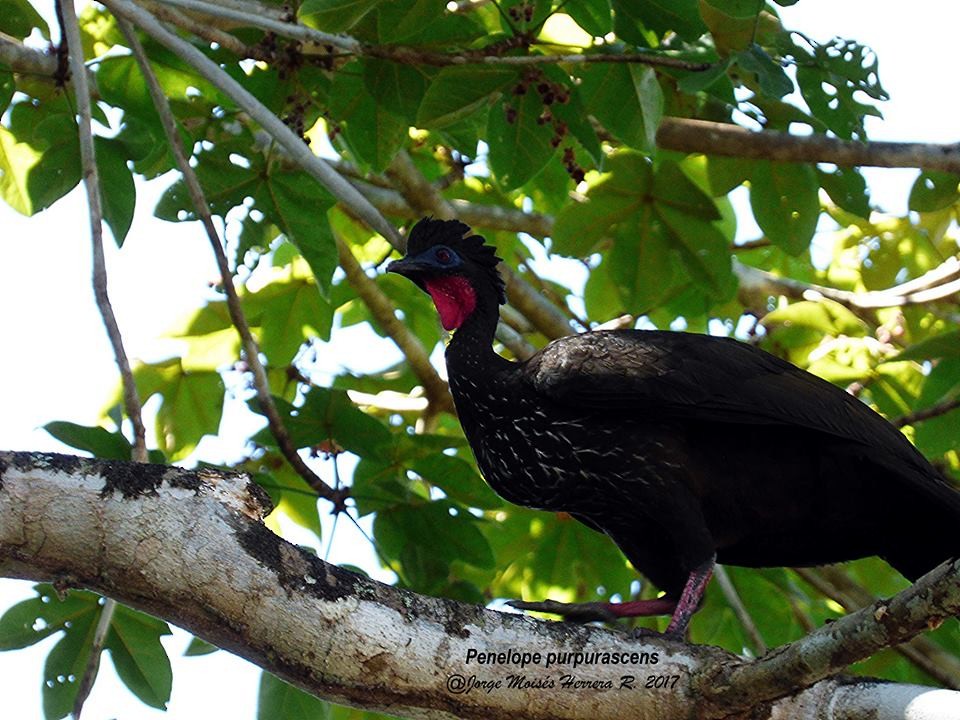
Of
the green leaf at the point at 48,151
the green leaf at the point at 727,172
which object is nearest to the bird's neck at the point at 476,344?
the green leaf at the point at 727,172

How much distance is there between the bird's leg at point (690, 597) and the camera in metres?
3.70

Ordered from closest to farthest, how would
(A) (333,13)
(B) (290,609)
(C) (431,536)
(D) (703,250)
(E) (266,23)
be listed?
(B) (290,609) < (E) (266,23) < (A) (333,13) < (C) (431,536) < (D) (703,250)

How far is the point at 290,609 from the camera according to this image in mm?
2742

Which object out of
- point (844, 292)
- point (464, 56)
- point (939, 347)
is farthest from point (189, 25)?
point (844, 292)

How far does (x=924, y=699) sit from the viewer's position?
2602 mm

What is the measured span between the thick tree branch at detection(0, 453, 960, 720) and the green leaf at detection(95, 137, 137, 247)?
1.75 m

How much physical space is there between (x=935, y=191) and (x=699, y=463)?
1745 mm

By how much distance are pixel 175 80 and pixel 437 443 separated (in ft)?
5.31

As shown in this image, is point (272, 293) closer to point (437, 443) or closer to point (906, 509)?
point (437, 443)

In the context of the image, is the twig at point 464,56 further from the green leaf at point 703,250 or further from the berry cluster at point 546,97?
the green leaf at point 703,250

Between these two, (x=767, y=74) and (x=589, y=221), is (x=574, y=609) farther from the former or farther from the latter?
(x=589, y=221)

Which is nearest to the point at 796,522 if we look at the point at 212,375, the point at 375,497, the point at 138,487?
the point at 375,497

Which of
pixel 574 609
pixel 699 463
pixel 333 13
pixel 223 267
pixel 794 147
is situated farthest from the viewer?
pixel 794 147

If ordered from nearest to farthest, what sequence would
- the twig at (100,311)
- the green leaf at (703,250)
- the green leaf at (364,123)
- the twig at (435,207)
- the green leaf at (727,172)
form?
the twig at (100,311) → the green leaf at (364,123) → the green leaf at (727,172) → the green leaf at (703,250) → the twig at (435,207)
